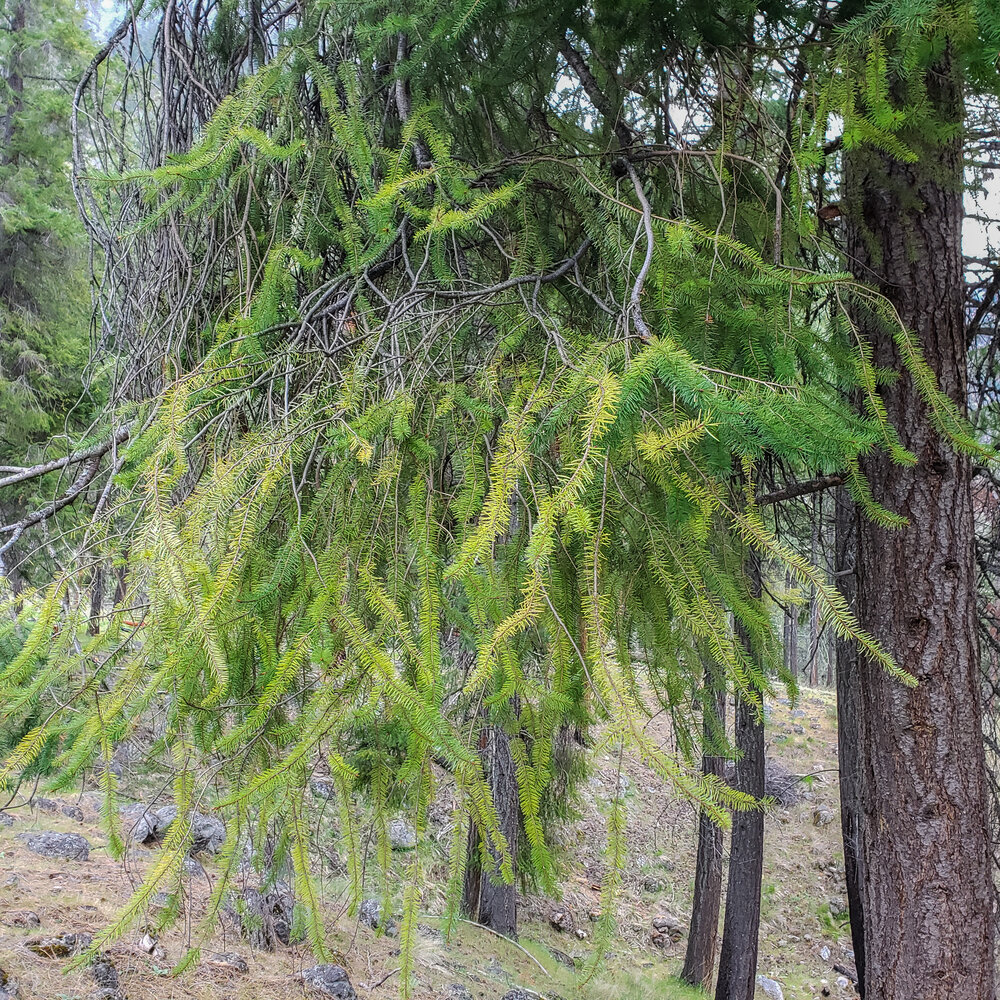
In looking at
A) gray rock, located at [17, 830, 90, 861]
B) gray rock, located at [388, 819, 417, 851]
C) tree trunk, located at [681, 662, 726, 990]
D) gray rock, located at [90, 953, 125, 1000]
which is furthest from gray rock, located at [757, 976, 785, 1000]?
gray rock, located at [90, 953, 125, 1000]

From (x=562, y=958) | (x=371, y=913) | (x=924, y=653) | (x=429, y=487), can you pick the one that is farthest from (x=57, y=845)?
(x=924, y=653)

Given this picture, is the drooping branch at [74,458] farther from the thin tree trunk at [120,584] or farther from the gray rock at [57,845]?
the gray rock at [57,845]

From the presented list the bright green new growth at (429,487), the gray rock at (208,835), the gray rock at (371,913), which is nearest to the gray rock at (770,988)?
the gray rock at (371,913)

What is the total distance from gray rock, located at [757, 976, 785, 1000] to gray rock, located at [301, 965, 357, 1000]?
268 inches

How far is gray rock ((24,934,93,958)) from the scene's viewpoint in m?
4.25

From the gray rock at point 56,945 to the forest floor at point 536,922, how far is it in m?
0.08

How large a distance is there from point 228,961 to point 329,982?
693 mm

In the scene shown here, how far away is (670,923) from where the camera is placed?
11.1m

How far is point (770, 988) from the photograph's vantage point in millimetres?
9617

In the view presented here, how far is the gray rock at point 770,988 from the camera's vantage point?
9461mm

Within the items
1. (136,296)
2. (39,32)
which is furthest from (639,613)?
(39,32)

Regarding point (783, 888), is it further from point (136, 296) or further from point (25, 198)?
point (25, 198)

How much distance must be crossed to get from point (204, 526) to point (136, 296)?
1.76 metres

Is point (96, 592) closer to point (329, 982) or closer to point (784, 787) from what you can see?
point (329, 982)
